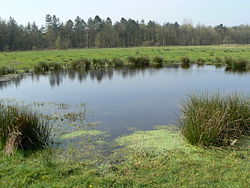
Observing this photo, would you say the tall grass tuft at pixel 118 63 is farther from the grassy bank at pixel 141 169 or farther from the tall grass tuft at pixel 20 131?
the grassy bank at pixel 141 169

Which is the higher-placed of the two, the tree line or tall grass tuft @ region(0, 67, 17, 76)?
the tree line

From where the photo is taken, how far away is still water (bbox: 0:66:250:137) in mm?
7328

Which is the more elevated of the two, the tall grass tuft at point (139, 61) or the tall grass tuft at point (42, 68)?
the tall grass tuft at point (139, 61)

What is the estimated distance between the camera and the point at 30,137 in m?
5.06

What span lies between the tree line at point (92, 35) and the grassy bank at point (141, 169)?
4506 centimetres

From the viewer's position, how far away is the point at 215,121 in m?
4.89

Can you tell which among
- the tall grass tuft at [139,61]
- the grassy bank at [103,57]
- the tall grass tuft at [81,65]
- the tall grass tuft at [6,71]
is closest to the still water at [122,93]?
the tall grass tuft at [6,71]

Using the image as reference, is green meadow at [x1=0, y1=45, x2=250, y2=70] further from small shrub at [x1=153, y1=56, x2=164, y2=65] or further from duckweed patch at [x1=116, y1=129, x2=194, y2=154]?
duckweed patch at [x1=116, y1=129, x2=194, y2=154]

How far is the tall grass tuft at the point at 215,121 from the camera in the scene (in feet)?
15.8

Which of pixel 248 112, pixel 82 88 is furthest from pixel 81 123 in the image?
pixel 82 88

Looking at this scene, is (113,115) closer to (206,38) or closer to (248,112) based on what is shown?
(248,112)

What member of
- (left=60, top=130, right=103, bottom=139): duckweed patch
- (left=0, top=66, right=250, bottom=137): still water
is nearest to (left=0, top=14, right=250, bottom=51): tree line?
(left=0, top=66, right=250, bottom=137): still water

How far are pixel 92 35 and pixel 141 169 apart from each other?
58199 millimetres

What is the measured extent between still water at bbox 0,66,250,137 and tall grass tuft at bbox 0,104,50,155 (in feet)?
5.99
